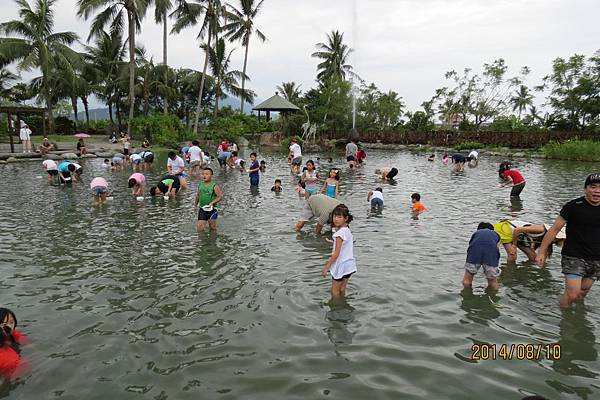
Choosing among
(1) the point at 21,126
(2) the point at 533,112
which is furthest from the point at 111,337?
(2) the point at 533,112

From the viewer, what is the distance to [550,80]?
4197 cm

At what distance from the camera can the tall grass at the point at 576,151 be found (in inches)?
1091

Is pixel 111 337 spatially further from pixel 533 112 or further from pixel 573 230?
pixel 533 112

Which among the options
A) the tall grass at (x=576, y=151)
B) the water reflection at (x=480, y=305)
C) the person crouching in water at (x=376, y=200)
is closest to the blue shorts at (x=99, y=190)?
the person crouching in water at (x=376, y=200)

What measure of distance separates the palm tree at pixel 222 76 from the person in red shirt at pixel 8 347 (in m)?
44.2

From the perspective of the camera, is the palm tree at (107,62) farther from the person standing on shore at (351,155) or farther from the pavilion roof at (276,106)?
the person standing on shore at (351,155)

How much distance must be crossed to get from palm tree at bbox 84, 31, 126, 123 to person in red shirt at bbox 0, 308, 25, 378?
42973 millimetres

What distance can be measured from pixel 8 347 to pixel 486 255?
6.06 m

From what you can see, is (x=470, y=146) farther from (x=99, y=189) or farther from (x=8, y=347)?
(x=8, y=347)

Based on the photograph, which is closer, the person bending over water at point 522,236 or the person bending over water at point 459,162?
the person bending over water at point 522,236

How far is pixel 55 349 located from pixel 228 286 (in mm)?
2508

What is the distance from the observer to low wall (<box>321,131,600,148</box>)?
122ft

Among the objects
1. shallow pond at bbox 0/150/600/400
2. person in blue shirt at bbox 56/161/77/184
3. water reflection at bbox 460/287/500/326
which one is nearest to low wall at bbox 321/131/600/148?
shallow pond at bbox 0/150/600/400

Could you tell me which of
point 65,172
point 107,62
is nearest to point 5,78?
point 107,62
